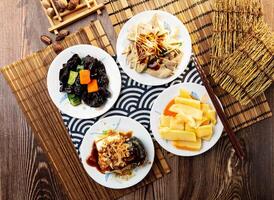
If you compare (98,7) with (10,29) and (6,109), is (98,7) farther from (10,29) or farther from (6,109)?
(6,109)

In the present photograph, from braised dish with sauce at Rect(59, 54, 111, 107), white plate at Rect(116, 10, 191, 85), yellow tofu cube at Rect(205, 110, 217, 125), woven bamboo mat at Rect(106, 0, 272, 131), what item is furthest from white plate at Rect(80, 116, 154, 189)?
woven bamboo mat at Rect(106, 0, 272, 131)

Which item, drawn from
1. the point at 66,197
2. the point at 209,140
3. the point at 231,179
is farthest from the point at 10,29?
the point at 231,179

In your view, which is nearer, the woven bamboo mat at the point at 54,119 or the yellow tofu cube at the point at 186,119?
the yellow tofu cube at the point at 186,119

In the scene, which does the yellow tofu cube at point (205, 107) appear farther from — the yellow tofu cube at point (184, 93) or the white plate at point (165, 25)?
the white plate at point (165, 25)

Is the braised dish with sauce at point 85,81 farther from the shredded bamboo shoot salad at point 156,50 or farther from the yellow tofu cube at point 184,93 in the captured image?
Answer: the yellow tofu cube at point 184,93

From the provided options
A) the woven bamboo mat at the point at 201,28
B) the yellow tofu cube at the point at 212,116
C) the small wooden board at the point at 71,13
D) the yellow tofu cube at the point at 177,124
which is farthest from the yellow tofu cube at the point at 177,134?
the small wooden board at the point at 71,13

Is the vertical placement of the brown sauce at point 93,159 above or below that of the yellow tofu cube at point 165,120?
below

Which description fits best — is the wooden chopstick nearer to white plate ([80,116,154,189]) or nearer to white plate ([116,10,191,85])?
white plate ([116,10,191,85])
